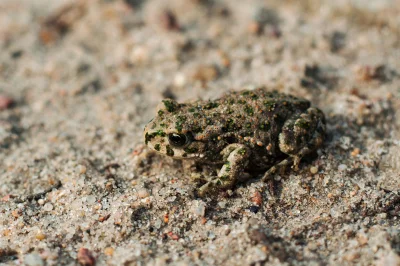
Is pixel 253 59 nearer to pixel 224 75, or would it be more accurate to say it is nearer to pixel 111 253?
pixel 224 75

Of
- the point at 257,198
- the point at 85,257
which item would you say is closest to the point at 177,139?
the point at 257,198

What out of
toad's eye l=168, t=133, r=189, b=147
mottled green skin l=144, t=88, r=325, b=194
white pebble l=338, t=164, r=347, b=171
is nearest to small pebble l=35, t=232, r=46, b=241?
mottled green skin l=144, t=88, r=325, b=194

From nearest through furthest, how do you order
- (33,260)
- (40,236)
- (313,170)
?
(33,260)
(40,236)
(313,170)

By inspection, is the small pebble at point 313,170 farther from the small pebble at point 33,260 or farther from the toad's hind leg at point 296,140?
the small pebble at point 33,260

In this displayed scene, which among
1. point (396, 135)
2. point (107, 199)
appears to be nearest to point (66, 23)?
point (107, 199)

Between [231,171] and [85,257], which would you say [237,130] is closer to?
[231,171]

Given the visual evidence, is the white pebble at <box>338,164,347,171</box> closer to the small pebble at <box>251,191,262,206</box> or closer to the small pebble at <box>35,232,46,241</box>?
the small pebble at <box>251,191,262,206</box>

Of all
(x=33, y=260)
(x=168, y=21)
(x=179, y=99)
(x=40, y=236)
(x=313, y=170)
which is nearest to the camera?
(x=33, y=260)


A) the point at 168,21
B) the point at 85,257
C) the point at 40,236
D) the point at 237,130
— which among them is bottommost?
the point at 85,257
